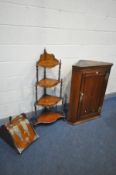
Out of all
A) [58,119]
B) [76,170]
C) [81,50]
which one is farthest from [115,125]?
[81,50]

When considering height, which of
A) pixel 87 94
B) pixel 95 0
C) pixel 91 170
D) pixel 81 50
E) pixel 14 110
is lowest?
pixel 91 170

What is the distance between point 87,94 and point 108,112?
0.80 metres

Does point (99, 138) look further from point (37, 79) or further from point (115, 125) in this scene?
point (37, 79)

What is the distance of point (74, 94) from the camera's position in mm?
2094

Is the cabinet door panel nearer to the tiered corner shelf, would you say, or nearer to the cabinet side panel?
the cabinet side panel

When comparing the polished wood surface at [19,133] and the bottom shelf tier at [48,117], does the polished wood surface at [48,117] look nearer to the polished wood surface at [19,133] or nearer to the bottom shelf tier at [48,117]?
the bottom shelf tier at [48,117]

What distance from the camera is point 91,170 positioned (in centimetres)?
155

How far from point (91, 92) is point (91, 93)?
0.02 m

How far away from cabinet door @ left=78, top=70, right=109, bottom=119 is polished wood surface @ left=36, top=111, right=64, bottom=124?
0.36 m

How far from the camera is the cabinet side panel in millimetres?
1988

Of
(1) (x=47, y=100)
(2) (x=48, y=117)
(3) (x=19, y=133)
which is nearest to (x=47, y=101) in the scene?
(1) (x=47, y=100)

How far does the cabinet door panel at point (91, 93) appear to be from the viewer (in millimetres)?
2057

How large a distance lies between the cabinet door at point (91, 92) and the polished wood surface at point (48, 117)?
358 millimetres

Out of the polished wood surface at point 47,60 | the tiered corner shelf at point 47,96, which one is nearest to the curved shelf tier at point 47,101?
the tiered corner shelf at point 47,96
